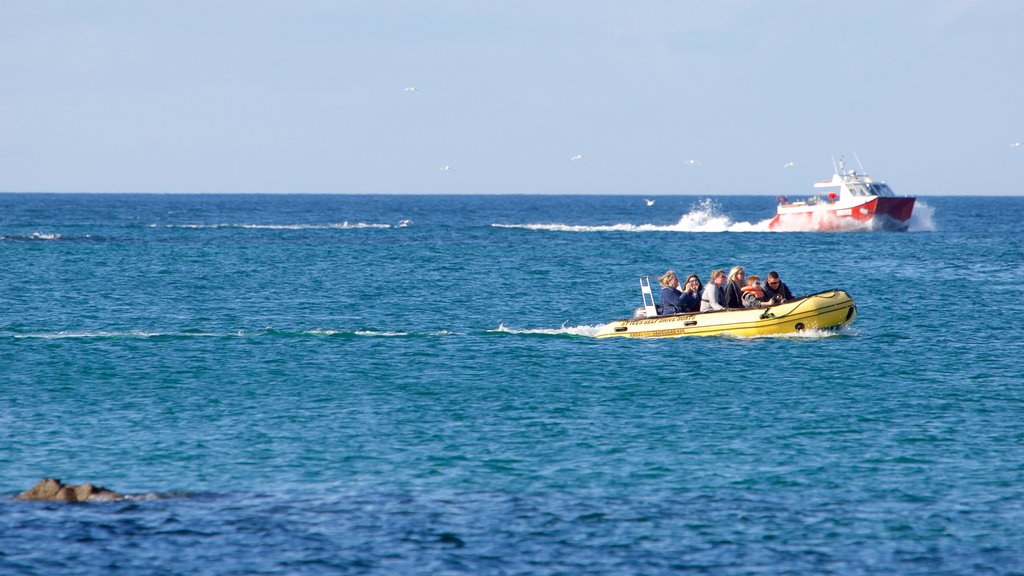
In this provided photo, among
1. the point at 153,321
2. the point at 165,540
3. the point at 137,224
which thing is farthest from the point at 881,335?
the point at 137,224

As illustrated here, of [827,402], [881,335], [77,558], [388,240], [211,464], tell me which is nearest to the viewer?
[77,558]

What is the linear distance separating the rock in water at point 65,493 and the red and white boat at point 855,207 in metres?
76.9

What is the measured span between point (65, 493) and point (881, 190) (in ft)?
267

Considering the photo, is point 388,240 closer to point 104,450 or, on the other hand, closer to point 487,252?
point 487,252

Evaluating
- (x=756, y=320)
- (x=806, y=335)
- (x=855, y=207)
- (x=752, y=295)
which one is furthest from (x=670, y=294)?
(x=855, y=207)

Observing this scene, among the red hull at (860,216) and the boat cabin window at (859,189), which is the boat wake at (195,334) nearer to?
the red hull at (860,216)

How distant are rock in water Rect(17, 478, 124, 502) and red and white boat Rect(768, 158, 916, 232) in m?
76.9

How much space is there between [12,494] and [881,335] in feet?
80.7

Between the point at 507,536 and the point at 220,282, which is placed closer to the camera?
the point at 507,536

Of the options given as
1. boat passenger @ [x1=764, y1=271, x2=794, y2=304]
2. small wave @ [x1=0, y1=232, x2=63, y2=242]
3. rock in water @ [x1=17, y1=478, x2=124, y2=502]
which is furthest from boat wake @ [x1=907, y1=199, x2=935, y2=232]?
rock in water @ [x1=17, y1=478, x2=124, y2=502]

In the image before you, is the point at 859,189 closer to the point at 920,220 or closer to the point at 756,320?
the point at 920,220

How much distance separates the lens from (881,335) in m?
33.6

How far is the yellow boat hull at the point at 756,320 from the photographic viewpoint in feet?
99.5

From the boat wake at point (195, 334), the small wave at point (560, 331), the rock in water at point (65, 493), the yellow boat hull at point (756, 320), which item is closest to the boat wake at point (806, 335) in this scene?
the yellow boat hull at point (756, 320)
